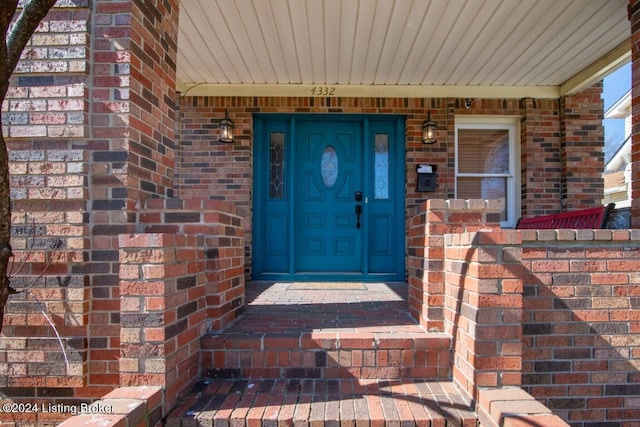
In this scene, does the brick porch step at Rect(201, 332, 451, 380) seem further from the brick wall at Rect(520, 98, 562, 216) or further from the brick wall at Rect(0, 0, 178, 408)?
the brick wall at Rect(520, 98, 562, 216)

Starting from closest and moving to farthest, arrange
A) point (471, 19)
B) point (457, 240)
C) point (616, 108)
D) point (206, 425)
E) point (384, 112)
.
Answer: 1. point (206, 425)
2. point (457, 240)
3. point (471, 19)
4. point (384, 112)
5. point (616, 108)

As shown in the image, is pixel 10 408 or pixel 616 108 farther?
pixel 616 108

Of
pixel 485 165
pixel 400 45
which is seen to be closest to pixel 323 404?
pixel 400 45

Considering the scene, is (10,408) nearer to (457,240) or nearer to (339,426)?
(339,426)

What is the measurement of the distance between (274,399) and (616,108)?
1856 cm

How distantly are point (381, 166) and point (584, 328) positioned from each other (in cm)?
312

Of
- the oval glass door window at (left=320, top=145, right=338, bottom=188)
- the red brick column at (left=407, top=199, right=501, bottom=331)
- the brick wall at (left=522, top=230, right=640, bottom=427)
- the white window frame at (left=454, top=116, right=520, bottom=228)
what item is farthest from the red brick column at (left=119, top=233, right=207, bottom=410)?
the white window frame at (left=454, top=116, right=520, bottom=228)

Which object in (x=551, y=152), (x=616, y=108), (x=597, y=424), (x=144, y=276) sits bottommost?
(x=597, y=424)

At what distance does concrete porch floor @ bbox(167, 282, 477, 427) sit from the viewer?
1.74m

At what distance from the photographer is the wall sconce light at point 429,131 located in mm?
4520

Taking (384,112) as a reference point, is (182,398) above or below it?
below

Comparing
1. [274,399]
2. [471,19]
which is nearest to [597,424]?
[274,399]

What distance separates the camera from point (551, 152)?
469cm

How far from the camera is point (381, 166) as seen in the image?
4.85 m
